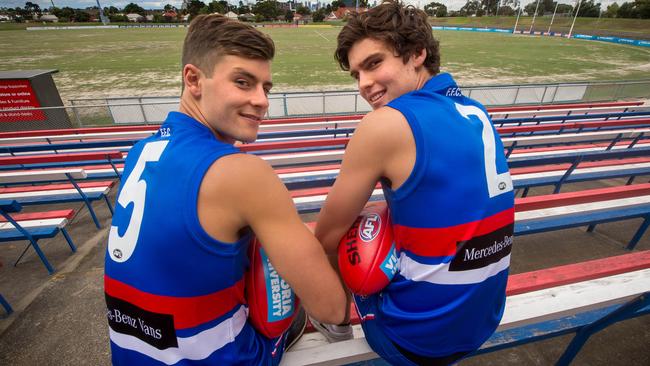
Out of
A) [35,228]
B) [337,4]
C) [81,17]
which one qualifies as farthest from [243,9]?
[35,228]

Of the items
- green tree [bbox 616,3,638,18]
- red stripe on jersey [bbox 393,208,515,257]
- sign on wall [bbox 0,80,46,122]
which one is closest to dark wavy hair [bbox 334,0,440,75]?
red stripe on jersey [bbox 393,208,515,257]

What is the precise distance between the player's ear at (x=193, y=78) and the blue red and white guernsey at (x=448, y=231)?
87cm

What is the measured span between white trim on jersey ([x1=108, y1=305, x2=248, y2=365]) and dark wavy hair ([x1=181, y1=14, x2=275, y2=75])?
106 centimetres

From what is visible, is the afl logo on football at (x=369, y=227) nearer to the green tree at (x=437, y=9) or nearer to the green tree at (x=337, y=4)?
the green tree at (x=437, y=9)

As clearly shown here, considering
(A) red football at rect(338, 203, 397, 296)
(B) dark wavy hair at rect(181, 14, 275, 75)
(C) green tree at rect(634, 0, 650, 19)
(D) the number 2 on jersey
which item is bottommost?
(A) red football at rect(338, 203, 397, 296)

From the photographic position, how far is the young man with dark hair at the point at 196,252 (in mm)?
974

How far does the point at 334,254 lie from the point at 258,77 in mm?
952

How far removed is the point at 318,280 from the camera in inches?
43.1

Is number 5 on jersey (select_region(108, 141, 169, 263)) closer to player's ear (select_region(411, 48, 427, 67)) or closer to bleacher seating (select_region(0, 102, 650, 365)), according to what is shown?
bleacher seating (select_region(0, 102, 650, 365))

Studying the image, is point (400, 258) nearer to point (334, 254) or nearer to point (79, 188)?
point (334, 254)

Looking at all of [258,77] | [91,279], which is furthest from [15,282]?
[258,77]

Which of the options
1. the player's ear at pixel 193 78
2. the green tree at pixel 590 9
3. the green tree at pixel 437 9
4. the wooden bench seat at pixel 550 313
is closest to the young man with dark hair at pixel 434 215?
the wooden bench seat at pixel 550 313

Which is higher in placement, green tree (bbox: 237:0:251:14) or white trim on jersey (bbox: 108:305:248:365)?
green tree (bbox: 237:0:251:14)

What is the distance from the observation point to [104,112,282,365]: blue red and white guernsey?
0.98 metres
